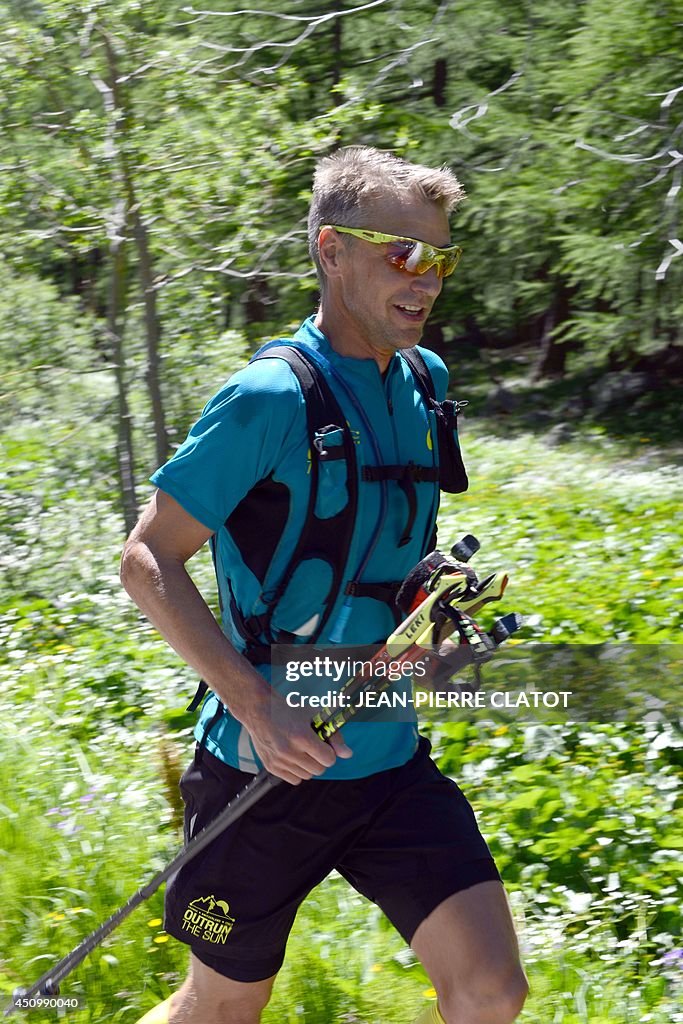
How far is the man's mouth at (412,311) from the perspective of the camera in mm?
2639

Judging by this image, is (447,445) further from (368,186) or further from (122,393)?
(122,393)

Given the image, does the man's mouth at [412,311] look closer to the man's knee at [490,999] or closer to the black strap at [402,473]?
the black strap at [402,473]

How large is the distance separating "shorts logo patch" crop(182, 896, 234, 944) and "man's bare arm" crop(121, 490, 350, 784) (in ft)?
1.28

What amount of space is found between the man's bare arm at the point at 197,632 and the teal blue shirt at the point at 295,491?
70mm

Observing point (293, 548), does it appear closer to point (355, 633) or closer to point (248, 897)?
point (355, 633)

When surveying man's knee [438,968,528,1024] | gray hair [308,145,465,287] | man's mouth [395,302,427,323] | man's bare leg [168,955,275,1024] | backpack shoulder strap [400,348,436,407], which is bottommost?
man's bare leg [168,955,275,1024]

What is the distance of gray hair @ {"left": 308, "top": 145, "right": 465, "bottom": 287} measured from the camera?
263cm

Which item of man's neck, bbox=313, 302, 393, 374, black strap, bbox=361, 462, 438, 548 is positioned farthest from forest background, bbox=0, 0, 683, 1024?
man's neck, bbox=313, 302, 393, 374

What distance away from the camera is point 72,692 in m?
6.02

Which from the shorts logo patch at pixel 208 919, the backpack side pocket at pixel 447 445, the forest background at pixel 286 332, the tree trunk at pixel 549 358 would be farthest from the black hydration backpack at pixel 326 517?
the tree trunk at pixel 549 358

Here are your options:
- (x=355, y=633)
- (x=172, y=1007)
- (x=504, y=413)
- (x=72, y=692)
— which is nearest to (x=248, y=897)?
(x=172, y=1007)

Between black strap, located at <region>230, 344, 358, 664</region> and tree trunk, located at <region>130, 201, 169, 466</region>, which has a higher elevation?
black strap, located at <region>230, 344, 358, 664</region>

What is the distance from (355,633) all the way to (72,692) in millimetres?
3768

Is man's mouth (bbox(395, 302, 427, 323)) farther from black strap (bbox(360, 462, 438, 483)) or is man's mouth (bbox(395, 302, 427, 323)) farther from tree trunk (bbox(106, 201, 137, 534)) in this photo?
tree trunk (bbox(106, 201, 137, 534))
